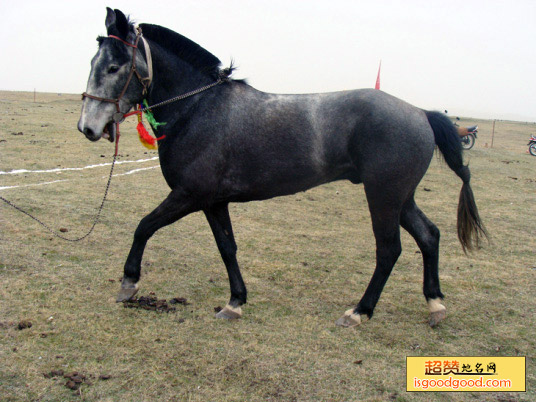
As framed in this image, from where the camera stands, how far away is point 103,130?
3.97 m

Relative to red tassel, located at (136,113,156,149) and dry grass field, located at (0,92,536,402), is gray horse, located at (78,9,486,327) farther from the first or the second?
dry grass field, located at (0,92,536,402)

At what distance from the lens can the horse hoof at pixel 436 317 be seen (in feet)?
14.2

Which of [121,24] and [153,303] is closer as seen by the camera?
[121,24]

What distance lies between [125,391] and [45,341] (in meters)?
1.00

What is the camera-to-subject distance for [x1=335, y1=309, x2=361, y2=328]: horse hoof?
4.21 m

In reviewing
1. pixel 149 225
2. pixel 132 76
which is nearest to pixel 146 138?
pixel 132 76

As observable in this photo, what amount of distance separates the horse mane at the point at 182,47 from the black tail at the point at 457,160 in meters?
2.27

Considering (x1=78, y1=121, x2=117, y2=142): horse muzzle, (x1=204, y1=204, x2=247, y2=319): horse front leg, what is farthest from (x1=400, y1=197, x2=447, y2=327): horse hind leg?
(x1=78, y1=121, x2=117, y2=142): horse muzzle

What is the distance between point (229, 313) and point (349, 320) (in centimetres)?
115

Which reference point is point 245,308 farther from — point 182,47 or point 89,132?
point 182,47

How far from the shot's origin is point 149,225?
4195mm

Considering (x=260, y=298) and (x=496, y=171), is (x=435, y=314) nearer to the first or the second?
(x=260, y=298)

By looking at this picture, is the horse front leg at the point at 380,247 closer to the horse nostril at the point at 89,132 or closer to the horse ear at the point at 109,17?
the horse nostril at the point at 89,132

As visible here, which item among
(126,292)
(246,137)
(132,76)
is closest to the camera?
(132,76)
